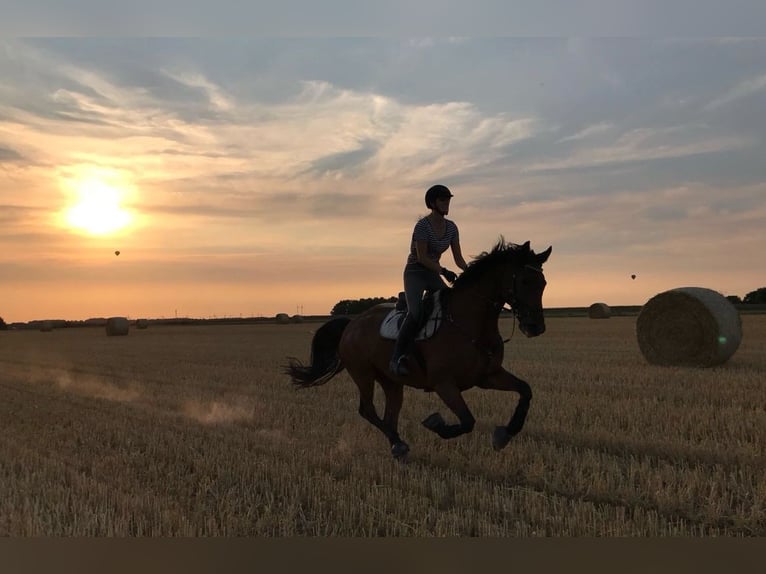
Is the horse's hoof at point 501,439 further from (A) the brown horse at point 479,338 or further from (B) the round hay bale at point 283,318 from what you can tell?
(B) the round hay bale at point 283,318

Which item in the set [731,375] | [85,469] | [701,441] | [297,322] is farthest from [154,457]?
[297,322]

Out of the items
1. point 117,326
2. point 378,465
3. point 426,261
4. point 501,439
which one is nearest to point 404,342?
point 426,261

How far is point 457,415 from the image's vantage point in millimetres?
6711

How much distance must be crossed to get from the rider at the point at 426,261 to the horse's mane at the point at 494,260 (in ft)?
0.42

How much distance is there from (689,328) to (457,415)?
12428 mm

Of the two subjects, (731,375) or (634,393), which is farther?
(731,375)

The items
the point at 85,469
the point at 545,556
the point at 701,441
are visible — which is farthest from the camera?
the point at 701,441

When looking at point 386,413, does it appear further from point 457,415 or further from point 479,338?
point 479,338

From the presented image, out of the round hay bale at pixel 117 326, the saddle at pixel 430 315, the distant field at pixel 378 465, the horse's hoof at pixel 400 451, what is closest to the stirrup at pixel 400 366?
the saddle at pixel 430 315

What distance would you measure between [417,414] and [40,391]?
935 cm

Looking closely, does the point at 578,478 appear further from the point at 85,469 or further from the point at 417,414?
the point at 85,469

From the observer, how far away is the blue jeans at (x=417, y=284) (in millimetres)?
7152

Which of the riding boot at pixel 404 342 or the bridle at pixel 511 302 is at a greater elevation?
the bridle at pixel 511 302

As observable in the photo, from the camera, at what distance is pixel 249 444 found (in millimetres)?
8367
